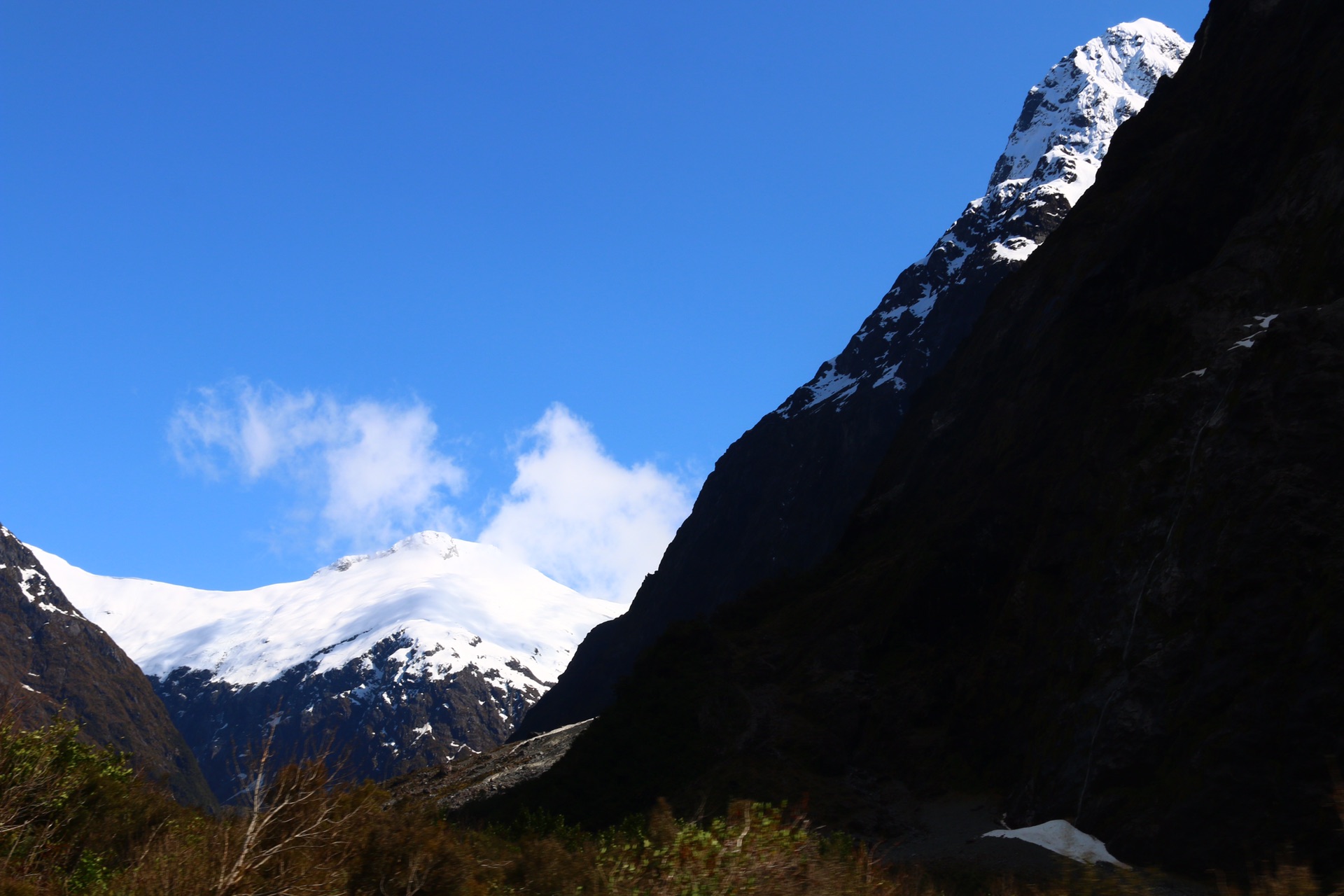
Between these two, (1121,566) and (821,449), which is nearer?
(1121,566)

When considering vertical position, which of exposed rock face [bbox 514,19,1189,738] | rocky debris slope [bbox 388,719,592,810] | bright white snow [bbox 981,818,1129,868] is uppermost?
exposed rock face [bbox 514,19,1189,738]

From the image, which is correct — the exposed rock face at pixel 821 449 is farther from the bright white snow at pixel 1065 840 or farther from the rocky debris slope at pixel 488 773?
the bright white snow at pixel 1065 840

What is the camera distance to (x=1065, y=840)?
3794cm

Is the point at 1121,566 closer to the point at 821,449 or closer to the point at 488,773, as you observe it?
the point at 488,773

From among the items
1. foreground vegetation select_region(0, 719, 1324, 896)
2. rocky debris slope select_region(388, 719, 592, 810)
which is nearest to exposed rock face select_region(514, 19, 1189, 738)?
rocky debris slope select_region(388, 719, 592, 810)

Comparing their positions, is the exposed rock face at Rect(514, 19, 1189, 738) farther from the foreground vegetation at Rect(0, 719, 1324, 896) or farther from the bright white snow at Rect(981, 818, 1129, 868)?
the foreground vegetation at Rect(0, 719, 1324, 896)

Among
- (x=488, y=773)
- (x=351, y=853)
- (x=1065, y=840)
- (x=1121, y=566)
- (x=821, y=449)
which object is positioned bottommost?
(x=1065, y=840)

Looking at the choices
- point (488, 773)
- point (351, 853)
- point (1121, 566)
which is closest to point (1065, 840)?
point (1121, 566)

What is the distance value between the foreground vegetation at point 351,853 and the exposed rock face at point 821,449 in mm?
101305

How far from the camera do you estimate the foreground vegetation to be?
12.1m

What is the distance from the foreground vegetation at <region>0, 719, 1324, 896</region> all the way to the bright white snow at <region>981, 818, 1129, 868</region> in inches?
836

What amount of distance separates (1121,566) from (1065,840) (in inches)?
554

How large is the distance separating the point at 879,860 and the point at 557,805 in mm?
56870

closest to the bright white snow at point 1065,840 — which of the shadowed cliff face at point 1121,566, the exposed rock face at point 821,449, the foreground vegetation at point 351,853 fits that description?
the shadowed cliff face at point 1121,566
